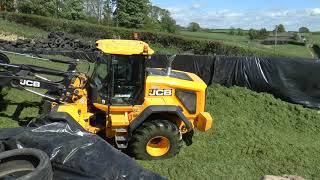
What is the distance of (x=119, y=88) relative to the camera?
884 centimetres

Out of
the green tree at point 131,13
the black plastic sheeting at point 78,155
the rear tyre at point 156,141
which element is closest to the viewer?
the black plastic sheeting at point 78,155

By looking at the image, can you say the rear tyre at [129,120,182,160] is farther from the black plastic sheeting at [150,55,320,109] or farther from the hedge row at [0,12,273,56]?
the hedge row at [0,12,273,56]

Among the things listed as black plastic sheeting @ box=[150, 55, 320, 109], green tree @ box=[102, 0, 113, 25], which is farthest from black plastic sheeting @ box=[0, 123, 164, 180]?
green tree @ box=[102, 0, 113, 25]

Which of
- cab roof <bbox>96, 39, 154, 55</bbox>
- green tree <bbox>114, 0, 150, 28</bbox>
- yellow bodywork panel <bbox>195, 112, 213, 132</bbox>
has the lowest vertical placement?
yellow bodywork panel <bbox>195, 112, 213, 132</bbox>

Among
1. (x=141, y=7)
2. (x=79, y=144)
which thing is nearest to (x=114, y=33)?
(x=141, y=7)

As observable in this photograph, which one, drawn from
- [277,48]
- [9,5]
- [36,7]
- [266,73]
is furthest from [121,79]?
[9,5]

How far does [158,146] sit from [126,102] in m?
1.08

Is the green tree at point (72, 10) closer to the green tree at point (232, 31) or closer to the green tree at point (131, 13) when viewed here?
the green tree at point (131, 13)

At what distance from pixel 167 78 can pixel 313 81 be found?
6.94 m

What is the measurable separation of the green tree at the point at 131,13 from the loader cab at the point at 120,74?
138 feet

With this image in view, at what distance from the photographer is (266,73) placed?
595 inches

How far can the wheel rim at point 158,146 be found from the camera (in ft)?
29.4

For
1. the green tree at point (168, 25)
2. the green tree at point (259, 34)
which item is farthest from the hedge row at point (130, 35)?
the green tree at point (259, 34)

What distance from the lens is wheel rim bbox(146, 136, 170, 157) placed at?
29.4 feet
